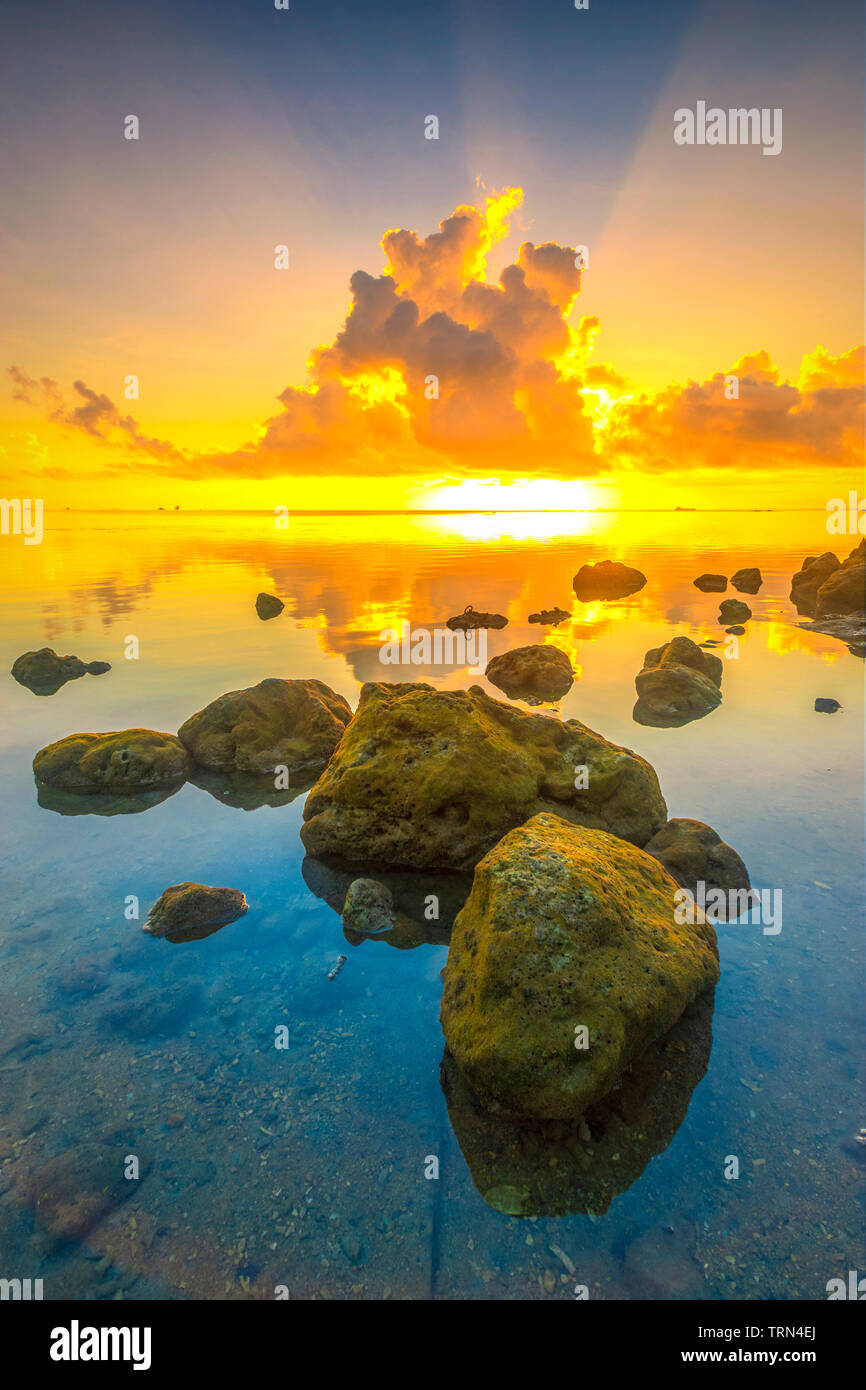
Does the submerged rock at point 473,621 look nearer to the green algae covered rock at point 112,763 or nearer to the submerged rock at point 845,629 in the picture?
the submerged rock at point 845,629

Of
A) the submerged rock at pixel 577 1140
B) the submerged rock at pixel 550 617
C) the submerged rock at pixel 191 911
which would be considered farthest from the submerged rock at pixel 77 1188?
the submerged rock at pixel 550 617

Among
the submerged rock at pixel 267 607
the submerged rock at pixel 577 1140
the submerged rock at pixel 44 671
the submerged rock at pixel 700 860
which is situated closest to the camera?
the submerged rock at pixel 577 1140

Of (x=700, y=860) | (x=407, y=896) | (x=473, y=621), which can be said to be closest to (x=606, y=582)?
(x=473, y=621)

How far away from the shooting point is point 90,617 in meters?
43.3

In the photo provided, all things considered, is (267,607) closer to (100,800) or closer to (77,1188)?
(100,800)

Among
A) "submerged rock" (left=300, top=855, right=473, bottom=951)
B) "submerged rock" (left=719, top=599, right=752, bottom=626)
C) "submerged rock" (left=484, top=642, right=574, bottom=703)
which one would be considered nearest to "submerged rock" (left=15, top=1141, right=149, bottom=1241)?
"submerged rock" (left=300, top=855, right=473, bottom=951)

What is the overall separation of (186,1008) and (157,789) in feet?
30.6

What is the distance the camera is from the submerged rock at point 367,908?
37.7 feet

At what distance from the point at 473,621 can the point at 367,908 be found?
29934 mm

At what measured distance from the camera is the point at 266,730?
768 inches

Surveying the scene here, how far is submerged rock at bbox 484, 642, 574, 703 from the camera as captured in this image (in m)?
26.7

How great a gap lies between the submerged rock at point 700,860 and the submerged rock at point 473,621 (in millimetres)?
27271

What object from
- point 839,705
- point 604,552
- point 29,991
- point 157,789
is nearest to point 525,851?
point 29,991
